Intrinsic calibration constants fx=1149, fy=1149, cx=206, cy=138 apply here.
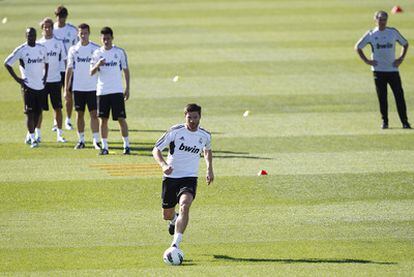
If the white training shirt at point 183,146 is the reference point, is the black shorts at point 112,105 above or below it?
below

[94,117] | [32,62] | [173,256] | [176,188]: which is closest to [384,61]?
[94,117]

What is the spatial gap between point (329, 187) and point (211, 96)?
978cm

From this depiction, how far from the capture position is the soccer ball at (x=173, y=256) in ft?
45.8

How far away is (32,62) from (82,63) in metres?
1.07

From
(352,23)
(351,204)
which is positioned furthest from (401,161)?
(352,23)

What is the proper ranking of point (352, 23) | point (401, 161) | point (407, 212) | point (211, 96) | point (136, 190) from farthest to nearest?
1. point (352, 23)
2. point (211, 96)
3. point (401, 161)
4. point (136, 190)
5. point (407, 212)

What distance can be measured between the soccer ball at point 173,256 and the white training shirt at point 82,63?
851cm

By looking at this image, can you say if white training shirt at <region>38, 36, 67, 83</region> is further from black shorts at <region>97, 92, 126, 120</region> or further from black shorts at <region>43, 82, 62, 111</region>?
black shorts at <region>97, 92, 126, 120</region>

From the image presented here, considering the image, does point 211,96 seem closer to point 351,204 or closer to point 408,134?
point 408,134

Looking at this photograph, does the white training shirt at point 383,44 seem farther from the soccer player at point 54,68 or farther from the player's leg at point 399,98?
the soccer player at point 54,68

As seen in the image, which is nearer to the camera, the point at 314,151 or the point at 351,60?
the point at 314,151

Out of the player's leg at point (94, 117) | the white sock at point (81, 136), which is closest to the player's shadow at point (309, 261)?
the player's leg at point (94, 117)

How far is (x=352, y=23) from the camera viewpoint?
129 feet

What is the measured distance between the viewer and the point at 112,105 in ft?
69.7
